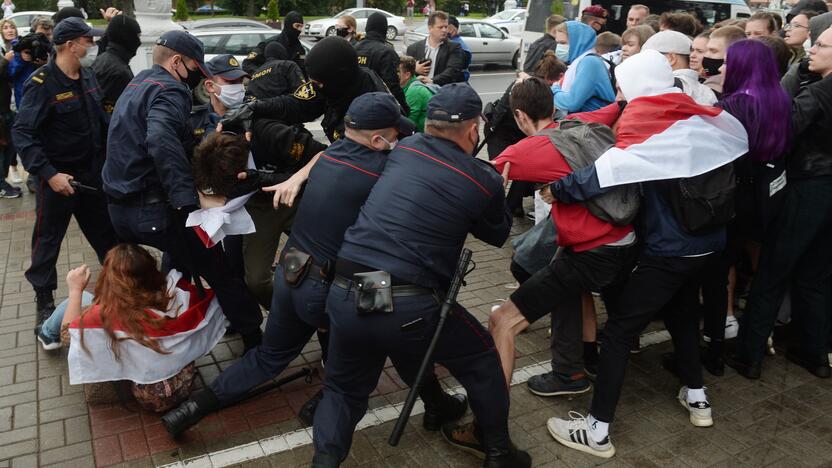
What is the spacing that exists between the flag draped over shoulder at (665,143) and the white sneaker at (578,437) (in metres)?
1.26

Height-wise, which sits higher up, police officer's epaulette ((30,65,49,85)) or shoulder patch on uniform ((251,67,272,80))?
shoulder patch on uniform ((251,67,272,80))

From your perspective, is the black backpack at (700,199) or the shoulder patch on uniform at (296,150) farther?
the shoulder patch on uniform at (296,150)

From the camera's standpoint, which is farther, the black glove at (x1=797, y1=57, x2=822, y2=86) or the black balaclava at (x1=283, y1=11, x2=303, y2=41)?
the black balaclava at (x1=283, y1=11, x2=303, y2=41)

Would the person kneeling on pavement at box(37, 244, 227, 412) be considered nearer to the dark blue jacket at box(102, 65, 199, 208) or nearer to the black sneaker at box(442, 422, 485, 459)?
the dark blue jacket at box(102, 65, 199, 208)

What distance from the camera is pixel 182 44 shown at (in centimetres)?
393

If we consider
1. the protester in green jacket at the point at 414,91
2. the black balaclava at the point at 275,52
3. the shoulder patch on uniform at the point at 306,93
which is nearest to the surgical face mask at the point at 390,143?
the shoulder patch on uniform at the point at 306,93

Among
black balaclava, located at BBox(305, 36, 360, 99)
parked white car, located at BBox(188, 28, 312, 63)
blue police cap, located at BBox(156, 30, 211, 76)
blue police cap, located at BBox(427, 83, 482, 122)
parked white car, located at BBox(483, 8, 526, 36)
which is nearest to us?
blue police cap, located at BBox(427, 83, 482, 122)

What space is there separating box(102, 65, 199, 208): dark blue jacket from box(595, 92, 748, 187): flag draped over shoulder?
2.17 metres

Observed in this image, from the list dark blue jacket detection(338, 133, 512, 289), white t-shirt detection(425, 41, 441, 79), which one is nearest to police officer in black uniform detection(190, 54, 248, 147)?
dark blue jacket detection(338, 133, 512, 289)

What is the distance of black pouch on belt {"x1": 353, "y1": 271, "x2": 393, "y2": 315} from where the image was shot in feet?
8.79

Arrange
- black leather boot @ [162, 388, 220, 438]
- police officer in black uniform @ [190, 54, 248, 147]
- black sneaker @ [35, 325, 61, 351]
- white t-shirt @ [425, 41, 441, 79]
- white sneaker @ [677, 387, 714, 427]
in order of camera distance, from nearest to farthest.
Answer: black leather boot @ [162, 388, 220, 438] < white sneaker @ [677, 387, 714, 427] < black sneaker @ [35, 325, 61, 351] < police officer in black uniform @ [190, 54, 248, 147] < white t-shirt @ [425, 41, 441, 79]

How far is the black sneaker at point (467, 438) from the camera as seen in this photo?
333 centimetres

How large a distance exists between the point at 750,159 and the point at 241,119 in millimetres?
2830

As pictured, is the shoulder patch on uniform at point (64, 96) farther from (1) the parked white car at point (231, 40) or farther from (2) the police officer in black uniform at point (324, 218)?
(1) the parked white car at point (231, 40)
